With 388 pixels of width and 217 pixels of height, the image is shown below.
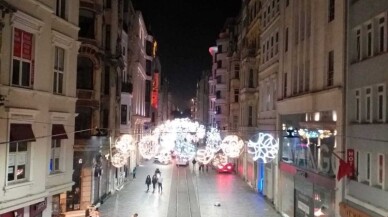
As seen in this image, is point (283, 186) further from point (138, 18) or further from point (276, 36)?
point (138, 18)

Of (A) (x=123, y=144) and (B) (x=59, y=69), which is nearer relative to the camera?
(B) (x=59, y=69)

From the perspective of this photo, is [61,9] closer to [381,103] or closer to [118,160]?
[381,103]

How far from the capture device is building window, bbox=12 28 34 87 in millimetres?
16141

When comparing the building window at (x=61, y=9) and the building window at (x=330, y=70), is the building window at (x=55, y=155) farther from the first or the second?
the building window at (x=330, y=70)

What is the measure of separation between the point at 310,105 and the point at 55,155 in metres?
13.4

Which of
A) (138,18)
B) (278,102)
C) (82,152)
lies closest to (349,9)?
(278,102)

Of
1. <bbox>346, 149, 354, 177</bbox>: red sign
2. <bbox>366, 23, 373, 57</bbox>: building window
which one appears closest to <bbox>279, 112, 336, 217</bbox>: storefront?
<bbox>346, 149, 354, 177</bbox>: red sign

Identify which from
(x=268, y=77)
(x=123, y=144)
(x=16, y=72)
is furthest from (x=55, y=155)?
(x=268, y=77)

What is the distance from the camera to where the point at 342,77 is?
69.5 ft

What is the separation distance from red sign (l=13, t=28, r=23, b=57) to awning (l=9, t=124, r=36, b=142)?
2432 mm

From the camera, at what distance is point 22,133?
53.4 ft

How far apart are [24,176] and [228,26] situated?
62262mm

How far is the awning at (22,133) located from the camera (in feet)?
51.9

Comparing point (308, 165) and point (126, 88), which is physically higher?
point (126, 88)
